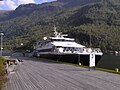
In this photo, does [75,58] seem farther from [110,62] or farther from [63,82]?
[63,82]

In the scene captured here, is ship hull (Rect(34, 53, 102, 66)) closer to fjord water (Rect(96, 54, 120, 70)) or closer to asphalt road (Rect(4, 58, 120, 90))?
fjord water (Rect(96, 54, 120, 70))

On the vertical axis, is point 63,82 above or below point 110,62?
below

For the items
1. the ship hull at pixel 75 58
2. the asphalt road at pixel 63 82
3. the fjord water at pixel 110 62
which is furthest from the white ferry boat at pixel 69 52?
the asphalt road at pixel 63 82

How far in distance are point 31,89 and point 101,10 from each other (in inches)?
6791

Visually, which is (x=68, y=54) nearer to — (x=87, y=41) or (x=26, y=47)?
(x=87, y=41)

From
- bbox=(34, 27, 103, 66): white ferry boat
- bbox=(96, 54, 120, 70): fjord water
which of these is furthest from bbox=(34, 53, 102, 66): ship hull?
bbox=(96, 54, 120, 70): fjord water

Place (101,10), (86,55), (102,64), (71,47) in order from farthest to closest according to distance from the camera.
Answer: (101,10) → (71,47) → (86,55) → (102,64)

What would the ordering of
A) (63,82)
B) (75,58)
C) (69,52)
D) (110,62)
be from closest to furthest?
1. (63,82)
2. (110,62)
3. (75,58)
4. (69,52)

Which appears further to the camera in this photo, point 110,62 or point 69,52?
point 69,52

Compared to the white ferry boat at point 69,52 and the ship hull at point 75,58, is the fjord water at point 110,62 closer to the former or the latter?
the white ferry boat at point 69,52

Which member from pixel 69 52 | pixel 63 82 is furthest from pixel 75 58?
pixel 63 82

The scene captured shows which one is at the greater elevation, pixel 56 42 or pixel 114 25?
pixel 114 25

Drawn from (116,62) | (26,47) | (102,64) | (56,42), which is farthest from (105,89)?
(26,47)

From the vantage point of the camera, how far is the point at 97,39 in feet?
A: 358
